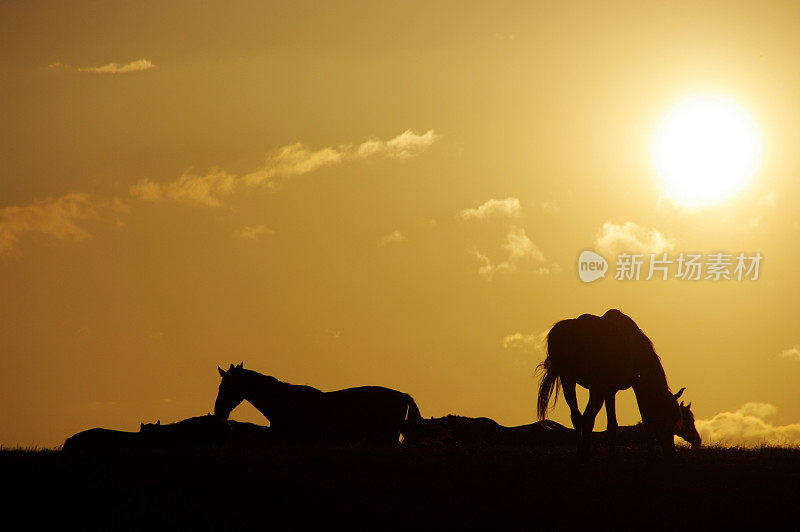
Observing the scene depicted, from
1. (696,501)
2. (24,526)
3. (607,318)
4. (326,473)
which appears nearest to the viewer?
(24,526)

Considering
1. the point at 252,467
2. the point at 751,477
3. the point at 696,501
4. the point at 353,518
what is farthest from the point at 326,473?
the point at 751,477

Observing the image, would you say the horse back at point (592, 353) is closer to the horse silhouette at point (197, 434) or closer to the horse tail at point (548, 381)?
the horse tail at point (548, 381)

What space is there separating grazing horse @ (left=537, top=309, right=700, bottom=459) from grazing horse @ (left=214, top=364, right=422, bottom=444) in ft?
21.2

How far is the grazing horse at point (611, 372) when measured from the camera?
19125 mm

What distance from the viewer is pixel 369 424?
25.7 m

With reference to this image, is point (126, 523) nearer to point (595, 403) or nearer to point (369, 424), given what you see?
point (595, 403)

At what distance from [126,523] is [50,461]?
4397 millimetres

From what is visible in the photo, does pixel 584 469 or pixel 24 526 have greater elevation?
pixel 584 469

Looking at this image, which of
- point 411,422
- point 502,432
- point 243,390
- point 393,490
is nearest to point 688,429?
point 502,432

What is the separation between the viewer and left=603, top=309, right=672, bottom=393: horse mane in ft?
63.3

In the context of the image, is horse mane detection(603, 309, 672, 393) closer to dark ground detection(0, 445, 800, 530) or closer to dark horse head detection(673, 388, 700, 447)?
dark ground detection(0, 445, 800, 530)

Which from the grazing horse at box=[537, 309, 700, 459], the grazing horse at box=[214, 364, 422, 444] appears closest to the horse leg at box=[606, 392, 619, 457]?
the grazing horse at box=[537, 309, 700, 459]

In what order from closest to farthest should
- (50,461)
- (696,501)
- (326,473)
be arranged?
(696,501) < (326,473) < (50,461)

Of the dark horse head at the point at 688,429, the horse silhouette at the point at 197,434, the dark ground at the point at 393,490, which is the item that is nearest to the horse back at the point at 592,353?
the dark ground at the point at 393,490
